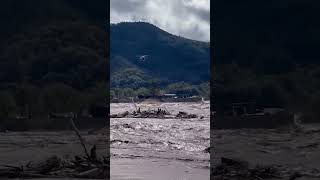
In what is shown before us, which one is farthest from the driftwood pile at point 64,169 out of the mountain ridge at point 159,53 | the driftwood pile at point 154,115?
the mountain ridge at point 159,53

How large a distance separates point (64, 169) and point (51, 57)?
2.23 m

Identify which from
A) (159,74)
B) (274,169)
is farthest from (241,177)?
(159,74)

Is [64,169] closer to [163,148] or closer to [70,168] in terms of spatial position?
[70,168]

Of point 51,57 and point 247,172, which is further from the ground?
point 51,57

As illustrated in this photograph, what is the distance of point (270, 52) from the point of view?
10.6 metres

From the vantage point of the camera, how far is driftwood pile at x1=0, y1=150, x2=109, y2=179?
10617mm

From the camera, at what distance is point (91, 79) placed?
36.1ft

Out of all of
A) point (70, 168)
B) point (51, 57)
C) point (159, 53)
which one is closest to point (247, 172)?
point (70, 168)

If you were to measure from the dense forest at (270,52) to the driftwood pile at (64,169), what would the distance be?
2627mm

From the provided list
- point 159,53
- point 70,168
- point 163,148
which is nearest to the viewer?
point 70,168

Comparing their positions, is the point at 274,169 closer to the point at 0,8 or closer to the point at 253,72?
the point at 253,72

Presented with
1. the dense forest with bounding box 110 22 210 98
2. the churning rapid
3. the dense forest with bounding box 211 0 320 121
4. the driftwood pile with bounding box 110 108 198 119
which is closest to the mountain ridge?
the dense forest with bounding box 110 22 210 98

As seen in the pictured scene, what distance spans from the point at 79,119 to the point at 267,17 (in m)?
4.14

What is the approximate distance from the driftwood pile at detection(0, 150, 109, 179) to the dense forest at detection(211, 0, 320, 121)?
2.63m
